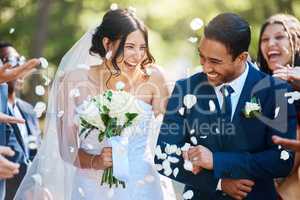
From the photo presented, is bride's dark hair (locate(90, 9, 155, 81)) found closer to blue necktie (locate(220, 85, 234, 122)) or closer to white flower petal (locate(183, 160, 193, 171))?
blue necktie (locate(220, 85, 234, 122))

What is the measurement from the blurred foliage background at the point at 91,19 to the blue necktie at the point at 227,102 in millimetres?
5672

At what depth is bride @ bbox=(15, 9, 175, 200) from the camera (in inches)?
191

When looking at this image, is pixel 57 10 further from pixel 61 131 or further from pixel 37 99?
pixel 61 131

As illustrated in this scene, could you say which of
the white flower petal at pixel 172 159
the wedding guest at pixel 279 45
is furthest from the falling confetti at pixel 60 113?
the wedding guest at pixel 279 45

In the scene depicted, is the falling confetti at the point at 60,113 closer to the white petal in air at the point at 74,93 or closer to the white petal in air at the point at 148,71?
the white petal in air at the point at 74,93

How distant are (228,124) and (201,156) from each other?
0.24 m

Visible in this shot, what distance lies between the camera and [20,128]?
588 cm

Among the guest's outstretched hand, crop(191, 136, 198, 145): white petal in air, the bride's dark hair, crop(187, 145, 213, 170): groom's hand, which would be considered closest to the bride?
the bride's dark hair

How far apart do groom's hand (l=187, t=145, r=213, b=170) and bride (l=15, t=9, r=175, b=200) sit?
1.53 ft

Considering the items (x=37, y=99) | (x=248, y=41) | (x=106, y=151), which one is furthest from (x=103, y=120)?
(x=37, y=99)

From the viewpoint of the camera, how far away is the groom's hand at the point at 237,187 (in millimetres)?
4473

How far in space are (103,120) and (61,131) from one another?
40 cm

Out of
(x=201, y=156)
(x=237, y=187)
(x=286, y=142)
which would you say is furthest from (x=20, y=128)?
(x=286, y=142)

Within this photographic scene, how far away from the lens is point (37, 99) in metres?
10.4
